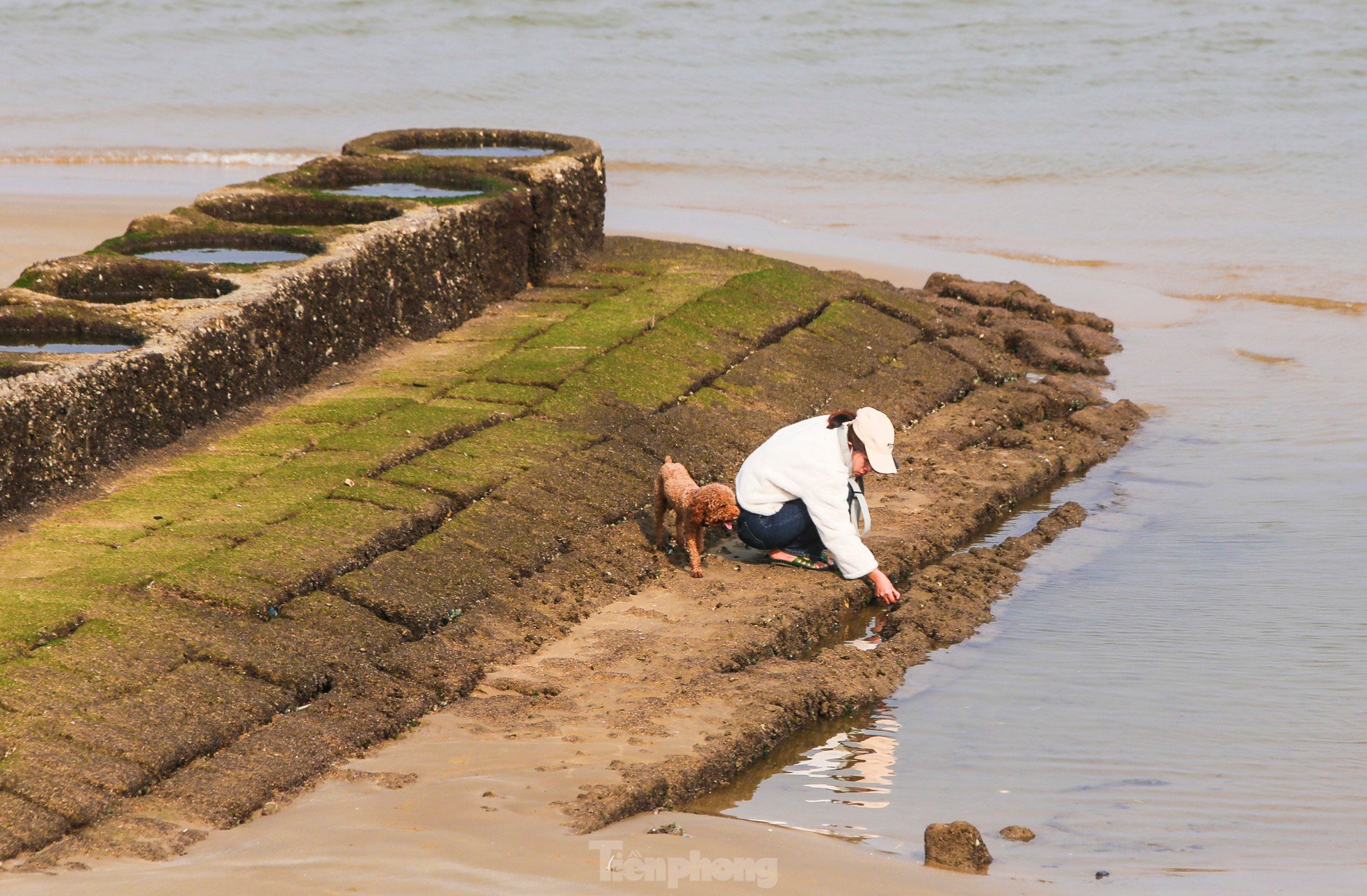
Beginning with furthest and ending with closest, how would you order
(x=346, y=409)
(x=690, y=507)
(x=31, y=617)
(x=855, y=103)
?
(x=855, y=103), (x=346, y=409), (x=690, y=507), (x=31, y=617)

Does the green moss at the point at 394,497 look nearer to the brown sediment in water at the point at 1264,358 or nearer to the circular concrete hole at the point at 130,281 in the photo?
the circular concrete hole at the point at 130,281

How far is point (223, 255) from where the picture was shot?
957 centimetres

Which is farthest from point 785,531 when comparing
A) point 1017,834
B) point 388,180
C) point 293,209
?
point 388,180

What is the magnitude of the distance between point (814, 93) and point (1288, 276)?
14.5m

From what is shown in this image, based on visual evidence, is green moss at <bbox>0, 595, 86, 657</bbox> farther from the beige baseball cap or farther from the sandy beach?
the beige baseball cap

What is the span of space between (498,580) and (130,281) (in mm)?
3642

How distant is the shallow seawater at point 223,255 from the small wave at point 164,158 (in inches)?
492

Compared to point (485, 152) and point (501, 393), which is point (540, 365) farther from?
point (485, 152)

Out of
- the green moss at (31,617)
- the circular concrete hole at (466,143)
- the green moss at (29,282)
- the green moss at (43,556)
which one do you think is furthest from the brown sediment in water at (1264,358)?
the green moss at (31,617)

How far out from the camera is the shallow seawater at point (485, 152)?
478 inches

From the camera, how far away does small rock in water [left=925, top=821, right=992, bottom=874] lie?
4531 millimetres

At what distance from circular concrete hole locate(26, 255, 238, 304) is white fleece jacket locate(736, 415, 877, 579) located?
11.6 feet

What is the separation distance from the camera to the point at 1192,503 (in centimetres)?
850

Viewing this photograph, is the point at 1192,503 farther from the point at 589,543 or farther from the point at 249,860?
the point at 249,860
